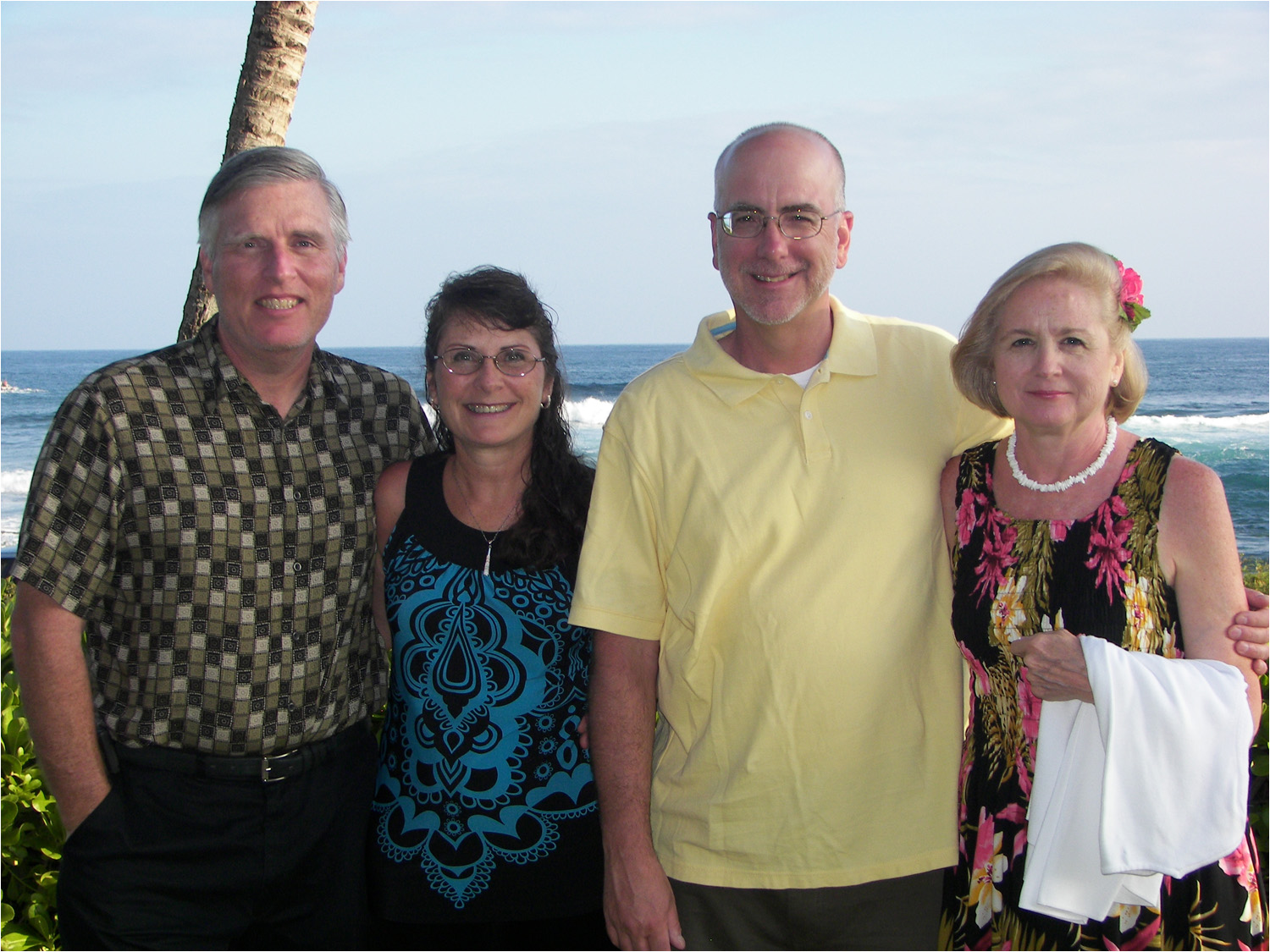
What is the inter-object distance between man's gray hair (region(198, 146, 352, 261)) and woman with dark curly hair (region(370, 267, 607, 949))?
58 centimetres

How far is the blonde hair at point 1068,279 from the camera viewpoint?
8.13 ft

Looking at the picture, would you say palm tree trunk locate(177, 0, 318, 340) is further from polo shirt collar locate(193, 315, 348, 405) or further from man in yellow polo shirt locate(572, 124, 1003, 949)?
man in yellow polo shirt locate(572, 124, 1003, 949)

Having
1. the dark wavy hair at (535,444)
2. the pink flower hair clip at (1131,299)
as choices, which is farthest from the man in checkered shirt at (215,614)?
the pink flower hair clip at (1131,299)

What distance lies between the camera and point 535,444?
126 inches

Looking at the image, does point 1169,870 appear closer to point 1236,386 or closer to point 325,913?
point 325,913

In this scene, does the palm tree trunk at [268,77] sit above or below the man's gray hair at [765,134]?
above

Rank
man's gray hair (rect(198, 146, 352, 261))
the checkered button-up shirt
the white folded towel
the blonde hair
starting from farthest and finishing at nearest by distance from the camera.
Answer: man's gray hair (rect(198, 146, 352, 261)) → the checkered button-up shirt → the blonde hair → the white folded towel

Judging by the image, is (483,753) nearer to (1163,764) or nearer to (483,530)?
A: (483,530)

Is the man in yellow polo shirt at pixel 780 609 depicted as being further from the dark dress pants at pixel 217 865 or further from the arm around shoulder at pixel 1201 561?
the dark dress pants at pixel 217 865

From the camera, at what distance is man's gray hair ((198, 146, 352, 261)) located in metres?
2.92

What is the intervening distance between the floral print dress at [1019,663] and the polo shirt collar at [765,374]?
39 centimetres

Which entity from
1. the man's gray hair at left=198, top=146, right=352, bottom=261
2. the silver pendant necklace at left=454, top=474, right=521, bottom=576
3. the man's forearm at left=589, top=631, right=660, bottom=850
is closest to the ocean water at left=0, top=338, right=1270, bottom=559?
the silver pendant necklace at left=454, top=474, right=521, bottom=576

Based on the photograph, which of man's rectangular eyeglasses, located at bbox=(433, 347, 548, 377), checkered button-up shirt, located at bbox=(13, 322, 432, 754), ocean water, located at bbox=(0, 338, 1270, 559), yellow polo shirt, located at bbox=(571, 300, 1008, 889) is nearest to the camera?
yellow polo shirt, located at bbox=(571, 300, 1008, 889)

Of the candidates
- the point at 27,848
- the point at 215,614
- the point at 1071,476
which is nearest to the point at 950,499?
the point at 1071,476
